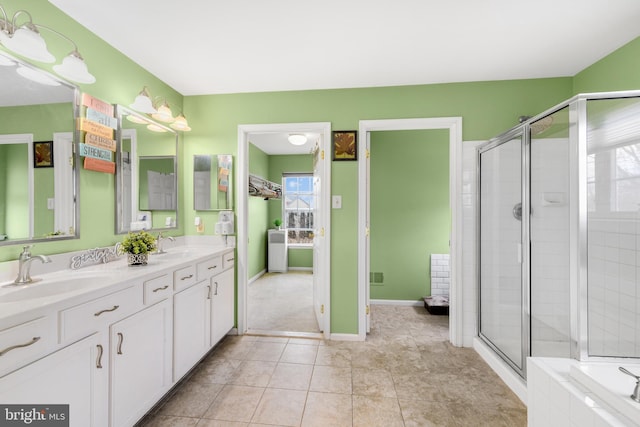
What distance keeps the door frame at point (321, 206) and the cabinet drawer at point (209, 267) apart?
36 cm

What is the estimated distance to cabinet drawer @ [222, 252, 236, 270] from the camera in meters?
2.58

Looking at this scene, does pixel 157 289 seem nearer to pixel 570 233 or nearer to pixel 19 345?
pixel 19 345

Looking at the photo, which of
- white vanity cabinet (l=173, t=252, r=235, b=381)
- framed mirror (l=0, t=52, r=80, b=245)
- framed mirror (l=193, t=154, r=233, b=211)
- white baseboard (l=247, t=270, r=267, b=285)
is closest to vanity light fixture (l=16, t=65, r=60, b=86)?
framed mirror (l=0, t=52, r=80, b=245)

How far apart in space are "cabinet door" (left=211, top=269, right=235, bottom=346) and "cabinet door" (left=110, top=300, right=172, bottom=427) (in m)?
0.57

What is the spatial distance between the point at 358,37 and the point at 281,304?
3203mm

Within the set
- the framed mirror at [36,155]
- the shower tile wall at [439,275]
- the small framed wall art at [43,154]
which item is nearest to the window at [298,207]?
the shower tile wall at [439,275]

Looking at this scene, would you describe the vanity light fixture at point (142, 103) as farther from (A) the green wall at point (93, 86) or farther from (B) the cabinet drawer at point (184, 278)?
(B) the cabinet drawer at point (184, 278)

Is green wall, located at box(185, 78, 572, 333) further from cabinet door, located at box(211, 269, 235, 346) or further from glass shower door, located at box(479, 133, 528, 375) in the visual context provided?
cabinet door, located at box(211, 269, 235, 346)

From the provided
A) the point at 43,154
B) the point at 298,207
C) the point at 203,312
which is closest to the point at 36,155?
the point at 43,154

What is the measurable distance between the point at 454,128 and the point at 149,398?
125 inches

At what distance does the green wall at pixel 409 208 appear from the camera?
3.63 meters

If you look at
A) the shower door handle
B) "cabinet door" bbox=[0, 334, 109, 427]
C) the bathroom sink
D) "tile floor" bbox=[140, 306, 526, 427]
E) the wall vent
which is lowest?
"tile floor" bbox=[140, 306, 526, 427]

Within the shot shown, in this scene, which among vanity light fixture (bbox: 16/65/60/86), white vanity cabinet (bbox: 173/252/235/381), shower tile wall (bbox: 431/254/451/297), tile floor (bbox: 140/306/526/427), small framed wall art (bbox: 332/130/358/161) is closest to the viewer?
vanity light fixture (bbox: 16/65/60/86)

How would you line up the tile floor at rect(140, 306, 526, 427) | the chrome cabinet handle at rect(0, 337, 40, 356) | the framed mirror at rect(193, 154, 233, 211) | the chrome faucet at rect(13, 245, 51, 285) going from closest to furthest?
the chrome cabinet handle at rect(0, 337, 40, 356), the chrome faucet at rect(13, 245, 51, 285), the tile floor at rect(140, 306, 526, 427), the framed mirror at rect(193, 154, 233, 211)
